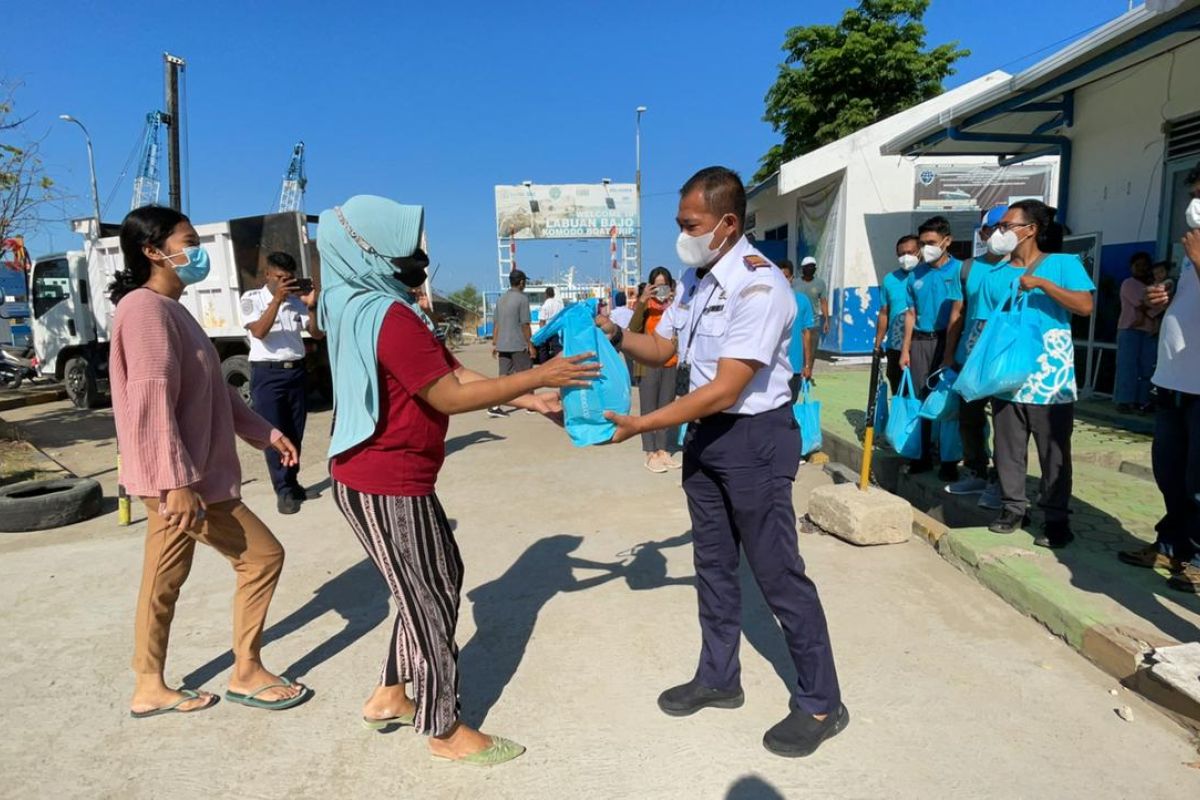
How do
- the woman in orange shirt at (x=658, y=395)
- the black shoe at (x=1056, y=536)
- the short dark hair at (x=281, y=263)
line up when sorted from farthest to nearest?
the woman in orange shirt at (x=658, y=395), the short dark hair at (x=281, y=263), the black shoe at (x=1056, y=536)

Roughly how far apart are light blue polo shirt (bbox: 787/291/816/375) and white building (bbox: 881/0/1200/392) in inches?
124

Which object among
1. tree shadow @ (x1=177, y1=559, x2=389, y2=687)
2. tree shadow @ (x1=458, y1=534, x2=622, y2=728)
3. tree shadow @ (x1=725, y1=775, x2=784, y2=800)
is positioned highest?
tree shadow @ (x1=725, y1=775, x2=784, y2=800)

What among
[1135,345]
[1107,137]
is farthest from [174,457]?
[1107,137]

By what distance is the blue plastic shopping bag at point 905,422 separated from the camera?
5.43 metres

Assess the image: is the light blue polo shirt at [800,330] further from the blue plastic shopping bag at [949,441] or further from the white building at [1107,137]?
the white building at [1107,137]

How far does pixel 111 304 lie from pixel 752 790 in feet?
35.6

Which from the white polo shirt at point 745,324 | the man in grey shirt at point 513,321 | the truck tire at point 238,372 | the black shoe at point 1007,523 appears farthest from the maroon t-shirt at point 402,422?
the truck tire at point 238,372

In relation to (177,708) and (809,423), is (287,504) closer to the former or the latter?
(177,708)

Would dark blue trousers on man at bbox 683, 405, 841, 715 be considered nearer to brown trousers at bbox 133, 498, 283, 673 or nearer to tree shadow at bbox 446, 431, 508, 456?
brown trousers at bbox 133, 498, 283, 673

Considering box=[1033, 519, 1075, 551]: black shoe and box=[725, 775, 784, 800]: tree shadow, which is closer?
box=[725, 775, 784, 800]: tree shadow

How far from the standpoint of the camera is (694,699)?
275 cm

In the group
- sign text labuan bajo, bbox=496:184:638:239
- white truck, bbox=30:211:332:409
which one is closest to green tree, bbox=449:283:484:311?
sign text labuan bajo, bbox=496:184:638:239

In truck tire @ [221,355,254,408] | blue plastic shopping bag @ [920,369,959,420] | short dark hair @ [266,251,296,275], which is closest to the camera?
blue plastic shopping bag @ [920,369,959,420]

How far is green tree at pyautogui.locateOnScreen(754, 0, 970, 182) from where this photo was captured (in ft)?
69.5
